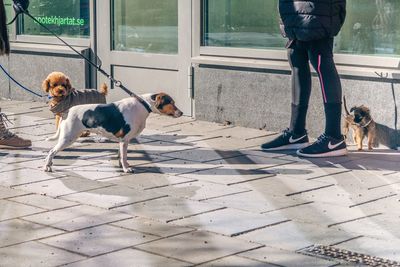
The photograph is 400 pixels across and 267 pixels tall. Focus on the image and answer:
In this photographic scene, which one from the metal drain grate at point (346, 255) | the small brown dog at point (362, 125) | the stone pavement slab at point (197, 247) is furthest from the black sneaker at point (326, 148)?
the metal drain grate at point (346, 255)

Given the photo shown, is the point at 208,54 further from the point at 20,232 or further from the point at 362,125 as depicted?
the point at 20,232

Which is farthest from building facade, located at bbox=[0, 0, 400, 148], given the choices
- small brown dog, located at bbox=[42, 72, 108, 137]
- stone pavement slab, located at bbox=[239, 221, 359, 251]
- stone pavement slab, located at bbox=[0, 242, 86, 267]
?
stone pavement slab, located at bbox=[0, 242, 86, 267]

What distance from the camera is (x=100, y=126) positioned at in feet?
28.1

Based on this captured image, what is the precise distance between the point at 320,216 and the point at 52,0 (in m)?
7.34

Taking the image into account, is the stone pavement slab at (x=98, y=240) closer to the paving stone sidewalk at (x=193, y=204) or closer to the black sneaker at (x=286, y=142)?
the paving stone sidewalk at (x=193, y=204)

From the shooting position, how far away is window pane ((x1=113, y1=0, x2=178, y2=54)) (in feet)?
39.1

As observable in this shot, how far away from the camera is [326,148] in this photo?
9.20 metres

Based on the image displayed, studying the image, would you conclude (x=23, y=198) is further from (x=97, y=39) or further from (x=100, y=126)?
(x=97, y=39)

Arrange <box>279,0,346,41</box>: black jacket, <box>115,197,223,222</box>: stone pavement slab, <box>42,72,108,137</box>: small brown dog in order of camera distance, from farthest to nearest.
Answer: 1. <box>42,72,108,137</box>: small brown dog
2. <box>279,0,346,41</box>: black jacket
3. <box>115,197,223,222</box>: stone pavement slab

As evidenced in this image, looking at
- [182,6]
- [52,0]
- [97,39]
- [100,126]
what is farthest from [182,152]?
[52,0]

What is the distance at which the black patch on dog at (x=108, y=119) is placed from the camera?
8547mm

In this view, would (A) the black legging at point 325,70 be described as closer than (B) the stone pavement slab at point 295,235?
No

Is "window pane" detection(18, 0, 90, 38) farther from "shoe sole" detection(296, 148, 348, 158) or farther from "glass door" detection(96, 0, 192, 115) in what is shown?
"shoe sole" detection(296, 148, 348, 158)

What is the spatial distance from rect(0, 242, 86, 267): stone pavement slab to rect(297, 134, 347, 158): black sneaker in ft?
11.7
